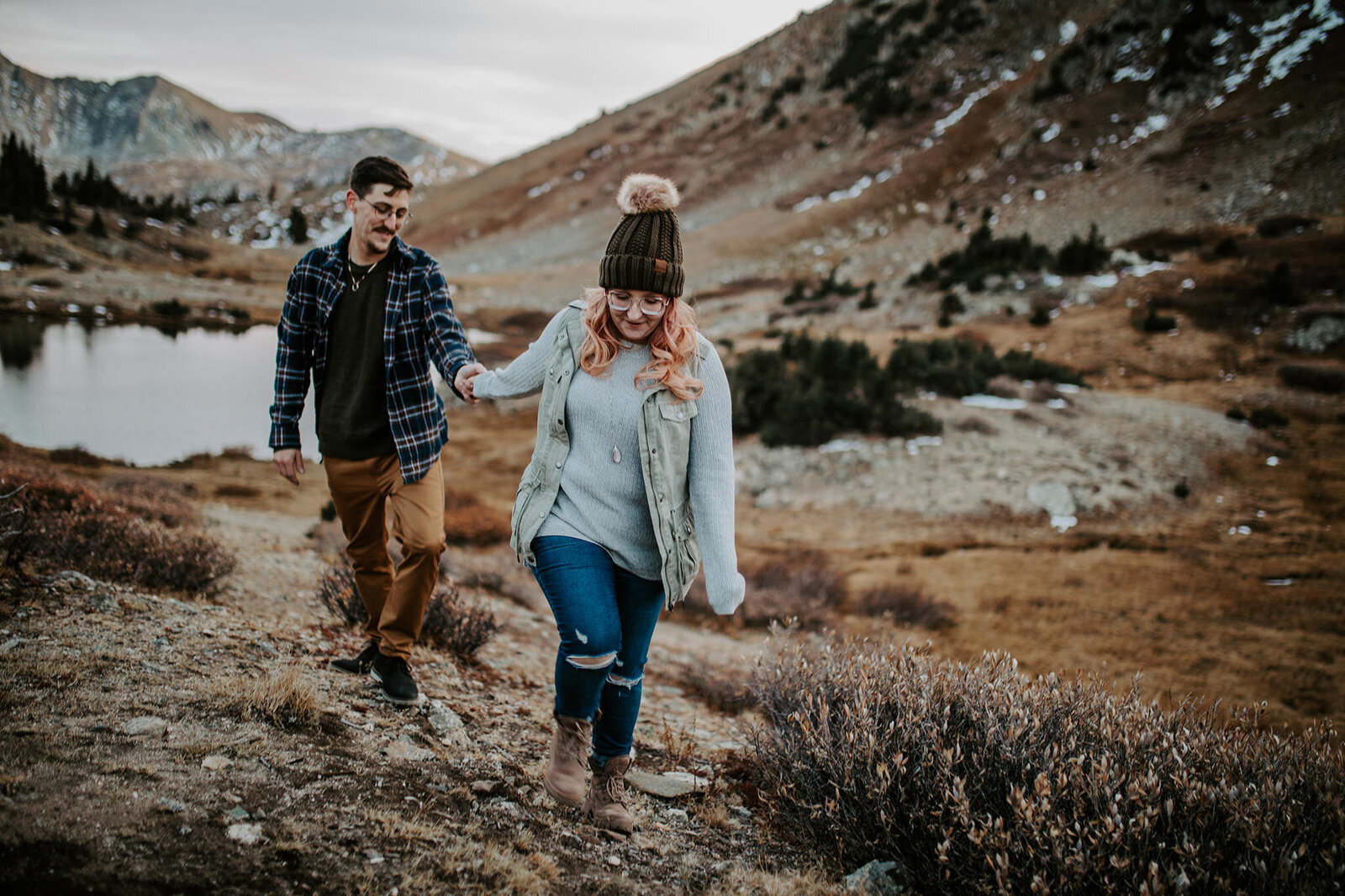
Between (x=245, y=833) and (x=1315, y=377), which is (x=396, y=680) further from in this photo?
(x=1315, y=377)

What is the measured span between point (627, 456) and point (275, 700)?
1.86 m

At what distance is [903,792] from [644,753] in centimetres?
158

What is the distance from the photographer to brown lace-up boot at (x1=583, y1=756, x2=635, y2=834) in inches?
111

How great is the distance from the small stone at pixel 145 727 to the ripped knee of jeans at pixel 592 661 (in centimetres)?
156

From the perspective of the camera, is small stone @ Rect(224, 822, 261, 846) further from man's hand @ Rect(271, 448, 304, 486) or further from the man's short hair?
the man's short hair

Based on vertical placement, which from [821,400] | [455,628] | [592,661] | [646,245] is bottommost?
[455,628]

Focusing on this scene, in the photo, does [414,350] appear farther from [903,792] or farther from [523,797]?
[903,792]

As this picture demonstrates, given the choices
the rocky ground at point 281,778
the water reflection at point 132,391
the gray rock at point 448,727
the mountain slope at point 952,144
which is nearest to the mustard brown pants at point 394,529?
the gray rock at point 448,727

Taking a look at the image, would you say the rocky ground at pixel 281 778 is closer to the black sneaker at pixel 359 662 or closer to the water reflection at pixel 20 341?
the black sneaker at pixel 359 662

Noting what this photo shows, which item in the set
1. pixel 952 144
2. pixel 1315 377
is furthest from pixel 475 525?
pixel 952 144

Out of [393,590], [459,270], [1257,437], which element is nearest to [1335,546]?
[1257,437]

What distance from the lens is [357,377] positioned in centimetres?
326

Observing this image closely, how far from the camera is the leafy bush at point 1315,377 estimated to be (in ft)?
54.2

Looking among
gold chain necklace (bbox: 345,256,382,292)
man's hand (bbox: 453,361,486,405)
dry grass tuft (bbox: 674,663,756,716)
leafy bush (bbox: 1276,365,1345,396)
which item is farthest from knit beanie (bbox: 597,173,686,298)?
leafy bush (bbox: 1276,365,1345,396)
